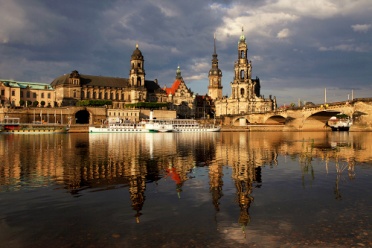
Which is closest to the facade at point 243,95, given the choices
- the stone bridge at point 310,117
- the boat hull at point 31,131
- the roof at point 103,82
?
the stone bridge at point 310,117

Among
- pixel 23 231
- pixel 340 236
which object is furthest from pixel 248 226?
pixel 23 231

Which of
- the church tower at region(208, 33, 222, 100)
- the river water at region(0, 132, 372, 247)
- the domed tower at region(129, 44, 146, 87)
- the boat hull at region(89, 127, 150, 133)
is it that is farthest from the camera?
the church tower at region(208, 33, 222, 100)

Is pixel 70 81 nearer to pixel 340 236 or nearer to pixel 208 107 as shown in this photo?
pixel 208 107

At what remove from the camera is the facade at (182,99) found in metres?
135

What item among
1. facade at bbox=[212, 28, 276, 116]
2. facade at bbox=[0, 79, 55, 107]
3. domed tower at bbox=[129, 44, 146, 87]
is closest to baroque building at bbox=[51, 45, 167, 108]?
domed tower at bbox=[129, 44, 146, 87]

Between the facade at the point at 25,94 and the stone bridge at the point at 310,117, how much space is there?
5882cm

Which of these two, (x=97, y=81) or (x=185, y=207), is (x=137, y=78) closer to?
(x=97, y=81)

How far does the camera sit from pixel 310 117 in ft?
287

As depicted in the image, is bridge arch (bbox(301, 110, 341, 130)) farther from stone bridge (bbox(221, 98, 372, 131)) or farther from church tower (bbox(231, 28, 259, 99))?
church tower (bbox(231, 28, 259, 99))

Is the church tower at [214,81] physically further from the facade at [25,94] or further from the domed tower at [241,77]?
the facade at [25,94]

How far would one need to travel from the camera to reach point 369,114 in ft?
226

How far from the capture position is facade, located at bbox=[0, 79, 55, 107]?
97938 mm

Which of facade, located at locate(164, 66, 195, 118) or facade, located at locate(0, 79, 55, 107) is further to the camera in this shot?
facade, located at locate(164, 66, 195, 118)

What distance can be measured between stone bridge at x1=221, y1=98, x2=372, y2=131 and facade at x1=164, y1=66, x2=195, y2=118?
67.9ft
